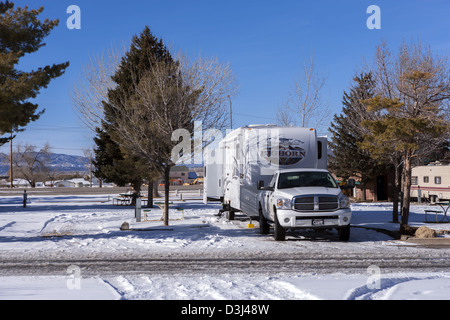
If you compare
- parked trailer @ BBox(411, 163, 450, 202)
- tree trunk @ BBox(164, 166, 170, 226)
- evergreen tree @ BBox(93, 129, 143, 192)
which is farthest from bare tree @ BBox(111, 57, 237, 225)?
parked trailer @ BBox(411, 163, 450, 202)

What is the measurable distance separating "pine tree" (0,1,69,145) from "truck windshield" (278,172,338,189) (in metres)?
7.33

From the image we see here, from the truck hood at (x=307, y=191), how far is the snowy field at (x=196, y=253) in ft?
4.44

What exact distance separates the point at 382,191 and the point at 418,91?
2288 centimetres

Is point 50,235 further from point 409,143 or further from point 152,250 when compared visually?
Answer: point 409,143

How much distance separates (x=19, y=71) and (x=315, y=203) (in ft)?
30.9

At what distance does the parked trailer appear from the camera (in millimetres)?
27828

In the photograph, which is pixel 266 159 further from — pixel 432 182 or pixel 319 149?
pixel 432 182

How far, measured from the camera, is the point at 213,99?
52.5 ft

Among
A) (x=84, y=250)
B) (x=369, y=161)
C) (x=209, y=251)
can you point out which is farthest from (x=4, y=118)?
(x=369, y=161)

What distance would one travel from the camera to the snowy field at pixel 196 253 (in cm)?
685

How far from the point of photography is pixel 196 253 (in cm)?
1099

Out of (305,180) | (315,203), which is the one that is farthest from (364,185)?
(315,203)

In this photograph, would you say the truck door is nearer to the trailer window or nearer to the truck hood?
the truck hood

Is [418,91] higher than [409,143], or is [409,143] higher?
[418,91]
